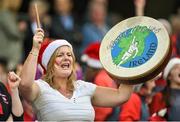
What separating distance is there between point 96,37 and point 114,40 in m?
5.24

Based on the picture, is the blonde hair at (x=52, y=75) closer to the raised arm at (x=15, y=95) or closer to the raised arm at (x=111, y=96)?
the raised arm at (x=111, y=96)

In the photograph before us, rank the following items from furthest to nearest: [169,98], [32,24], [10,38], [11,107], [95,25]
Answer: [95,25] < [10,38] < [32,24] < [169,98] < [11,107]

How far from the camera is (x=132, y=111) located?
27.9 feet

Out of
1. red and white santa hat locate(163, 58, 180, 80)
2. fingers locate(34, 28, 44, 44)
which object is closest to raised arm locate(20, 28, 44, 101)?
fingers locate(34, 28, 44, 44)

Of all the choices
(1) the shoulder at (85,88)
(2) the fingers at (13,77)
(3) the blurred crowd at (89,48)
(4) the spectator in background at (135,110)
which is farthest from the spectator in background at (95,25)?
(2) the fingers at (13,77)

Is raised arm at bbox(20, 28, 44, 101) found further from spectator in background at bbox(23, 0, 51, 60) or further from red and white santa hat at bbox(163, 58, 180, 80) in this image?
spectator in background at bbox(23, 0, 51, 60)

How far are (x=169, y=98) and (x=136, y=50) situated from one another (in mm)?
1407

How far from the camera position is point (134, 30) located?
289 inches

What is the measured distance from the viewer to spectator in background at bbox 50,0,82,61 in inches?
488

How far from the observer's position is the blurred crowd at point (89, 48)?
28.0 ft

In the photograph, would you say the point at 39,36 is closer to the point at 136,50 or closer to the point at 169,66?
the point at 136,50

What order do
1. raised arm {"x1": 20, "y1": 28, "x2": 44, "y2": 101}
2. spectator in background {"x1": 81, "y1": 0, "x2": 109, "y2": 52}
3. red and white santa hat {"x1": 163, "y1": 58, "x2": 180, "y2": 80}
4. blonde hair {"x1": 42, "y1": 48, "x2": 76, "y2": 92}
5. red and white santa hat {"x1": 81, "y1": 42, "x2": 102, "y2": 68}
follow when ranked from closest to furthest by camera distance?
1. raised arm {"x1": 20, "y1": 28, "x2": 44, "y2": 101}
2. blonde hair {"x1": 42, "y1": 48, "x2": 76, "y2": 92}
3. red and white santa hat {"x1": 163, "y1": 58, "x2": 180, "y2": 80}
4. red and white santa hat {"x1": 81, "y1": 42, "x2": 102, "y2": 68}
5. spectator in background {"x1": 81, "y1": 0, "x2": 109, "y2": 52}

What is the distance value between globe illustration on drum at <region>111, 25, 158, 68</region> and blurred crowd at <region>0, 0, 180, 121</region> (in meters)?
1.00

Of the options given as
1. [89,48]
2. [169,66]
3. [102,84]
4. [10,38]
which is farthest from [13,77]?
[10,38]
